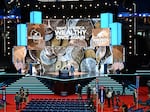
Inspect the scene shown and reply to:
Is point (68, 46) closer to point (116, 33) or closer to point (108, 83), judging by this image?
point (116, 33)

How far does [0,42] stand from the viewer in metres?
30.4

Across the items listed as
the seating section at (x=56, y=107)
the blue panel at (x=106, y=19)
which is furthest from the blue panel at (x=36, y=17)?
the seating section at (x=56, y=107)

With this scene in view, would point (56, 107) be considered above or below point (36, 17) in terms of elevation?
below

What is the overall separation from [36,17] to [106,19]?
20.5 ft

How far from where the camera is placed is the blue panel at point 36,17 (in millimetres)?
29641

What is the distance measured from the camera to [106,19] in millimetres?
29391

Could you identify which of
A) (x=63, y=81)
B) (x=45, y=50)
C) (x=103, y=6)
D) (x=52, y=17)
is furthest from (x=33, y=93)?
(x=103, y=6)

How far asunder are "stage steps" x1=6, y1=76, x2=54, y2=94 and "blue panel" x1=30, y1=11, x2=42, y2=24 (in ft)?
18.5

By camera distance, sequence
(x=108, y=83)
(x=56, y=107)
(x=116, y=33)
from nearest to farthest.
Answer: (x=56, y=107) < (x=108, y=83) < (x=116, y=33)

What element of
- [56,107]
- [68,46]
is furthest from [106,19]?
[56,107]

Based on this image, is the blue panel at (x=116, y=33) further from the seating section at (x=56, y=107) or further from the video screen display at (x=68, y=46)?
the seating section at (x=56, y=107)

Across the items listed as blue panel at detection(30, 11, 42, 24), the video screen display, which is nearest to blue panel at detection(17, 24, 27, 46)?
the video screen display

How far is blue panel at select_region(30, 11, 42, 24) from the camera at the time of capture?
29.6 m

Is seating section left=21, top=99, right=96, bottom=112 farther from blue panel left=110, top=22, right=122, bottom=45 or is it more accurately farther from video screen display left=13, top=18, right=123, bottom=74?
blue panel left=110, top=22, right=122, bottom=45
